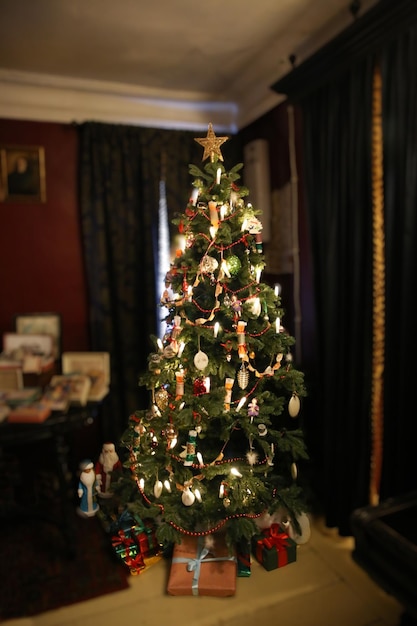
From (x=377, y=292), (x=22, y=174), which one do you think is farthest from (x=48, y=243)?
(x=377, y=292)

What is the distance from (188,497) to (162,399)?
39 cm

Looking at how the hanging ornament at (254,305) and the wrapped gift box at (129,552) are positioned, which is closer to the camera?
the hanging ornament at (254,305)

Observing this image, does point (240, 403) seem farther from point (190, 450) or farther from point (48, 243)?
point (48, 243)

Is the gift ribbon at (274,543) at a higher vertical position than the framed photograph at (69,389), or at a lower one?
lower

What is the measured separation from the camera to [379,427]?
2.08 meters

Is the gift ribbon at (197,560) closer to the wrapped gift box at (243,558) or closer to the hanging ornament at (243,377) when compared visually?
the wrapped gift box at (243,558)

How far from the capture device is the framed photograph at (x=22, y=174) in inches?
110

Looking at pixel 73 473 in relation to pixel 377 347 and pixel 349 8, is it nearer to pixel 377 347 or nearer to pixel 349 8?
pixel 377 347

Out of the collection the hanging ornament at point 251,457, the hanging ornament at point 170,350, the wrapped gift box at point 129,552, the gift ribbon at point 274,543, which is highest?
the hanging ornament at point 170,350

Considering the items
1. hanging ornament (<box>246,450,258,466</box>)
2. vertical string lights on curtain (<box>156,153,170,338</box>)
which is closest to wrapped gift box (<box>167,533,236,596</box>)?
hanging ornament (<box>246,450,258,466</box>)

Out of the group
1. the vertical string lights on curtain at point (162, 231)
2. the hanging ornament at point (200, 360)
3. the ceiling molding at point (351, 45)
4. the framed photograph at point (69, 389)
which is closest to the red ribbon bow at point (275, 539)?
the hanging ornament at point (200, 360)

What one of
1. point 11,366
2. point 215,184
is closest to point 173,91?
point 215,184

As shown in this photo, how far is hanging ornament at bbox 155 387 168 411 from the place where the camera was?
1887 millimetres

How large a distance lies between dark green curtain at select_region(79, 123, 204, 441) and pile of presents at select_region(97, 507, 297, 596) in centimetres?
101
